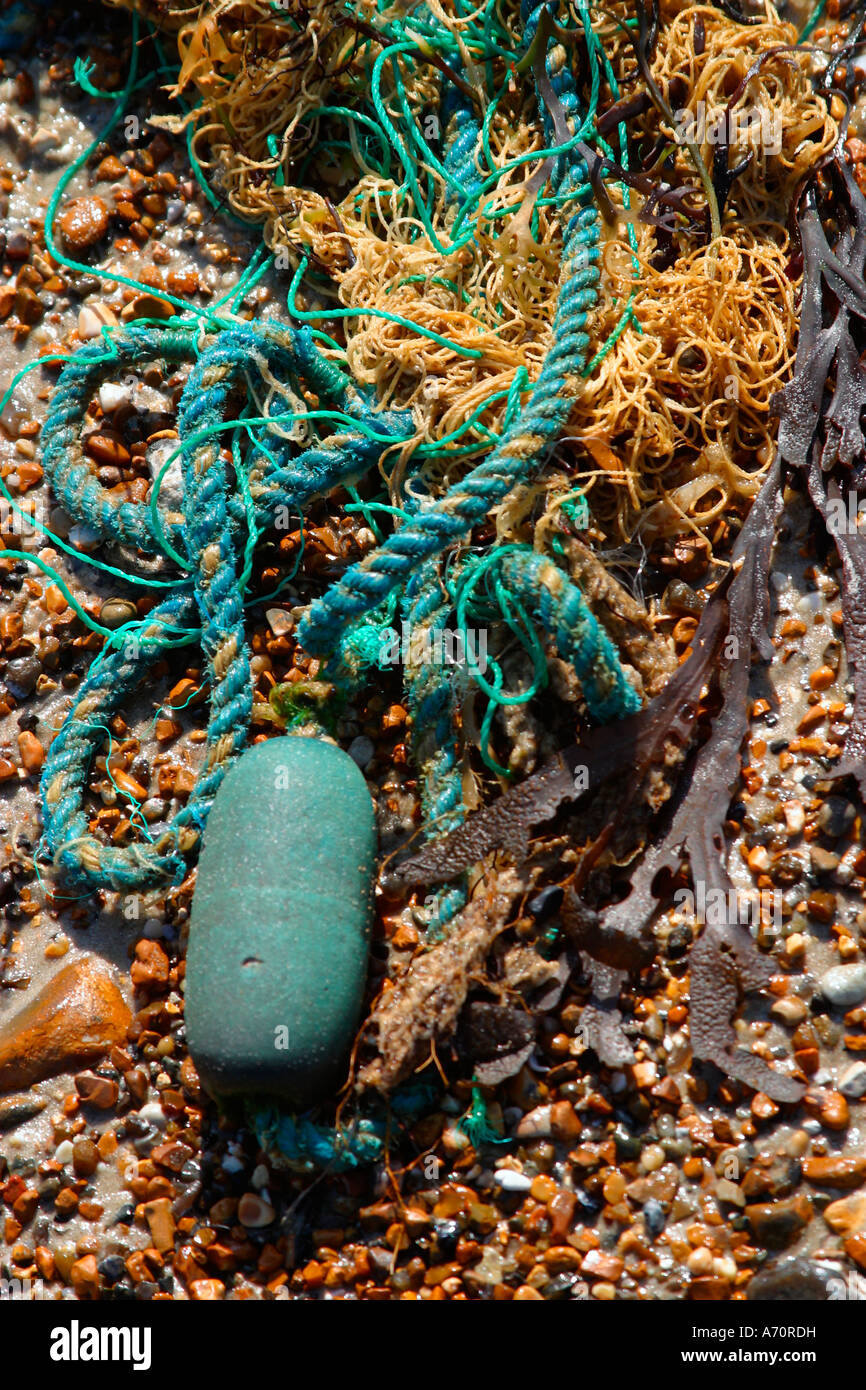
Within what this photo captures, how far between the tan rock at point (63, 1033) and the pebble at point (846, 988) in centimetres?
155

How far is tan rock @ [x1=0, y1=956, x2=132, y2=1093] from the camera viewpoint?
2521mm

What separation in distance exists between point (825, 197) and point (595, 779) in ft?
5.74

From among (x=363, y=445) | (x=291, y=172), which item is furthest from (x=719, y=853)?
(x=291, y=172)

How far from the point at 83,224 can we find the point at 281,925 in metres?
2.27

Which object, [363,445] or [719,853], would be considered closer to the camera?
[719,853]

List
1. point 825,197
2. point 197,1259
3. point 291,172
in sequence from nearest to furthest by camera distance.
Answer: point 197,1259 → point 825,197 → point 291,172

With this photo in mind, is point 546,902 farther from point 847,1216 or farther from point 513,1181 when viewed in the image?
point 847,1216

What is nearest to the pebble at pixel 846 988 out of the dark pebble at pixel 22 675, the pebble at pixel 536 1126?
the pebble at pixel 536 1126

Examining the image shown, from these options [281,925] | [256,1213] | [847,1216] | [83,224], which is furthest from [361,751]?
[83,224]

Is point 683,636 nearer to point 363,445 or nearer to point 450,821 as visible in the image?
point 450,821

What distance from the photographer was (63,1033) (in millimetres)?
2523

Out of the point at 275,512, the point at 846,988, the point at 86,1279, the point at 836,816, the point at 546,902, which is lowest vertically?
the point at 86,1279
